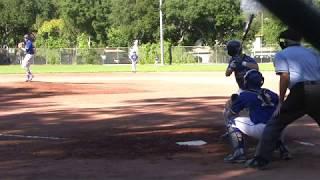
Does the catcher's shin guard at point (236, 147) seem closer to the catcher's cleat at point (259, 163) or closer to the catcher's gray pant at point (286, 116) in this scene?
the catcher's cleat at point (259, 163)

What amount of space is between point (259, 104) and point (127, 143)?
2.68m

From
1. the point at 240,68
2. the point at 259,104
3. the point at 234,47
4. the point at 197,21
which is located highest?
the point at 197,21

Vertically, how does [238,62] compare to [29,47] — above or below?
below

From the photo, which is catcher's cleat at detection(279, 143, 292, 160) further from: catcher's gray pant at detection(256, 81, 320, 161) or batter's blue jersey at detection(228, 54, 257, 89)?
batter's blue jersey at detection(228, 54, 257, 89)

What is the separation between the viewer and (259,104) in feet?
24.9

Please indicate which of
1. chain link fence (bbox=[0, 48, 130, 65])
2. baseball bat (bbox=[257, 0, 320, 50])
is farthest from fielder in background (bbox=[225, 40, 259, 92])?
chain link fence (bbox=[0, 48, 130, 65])

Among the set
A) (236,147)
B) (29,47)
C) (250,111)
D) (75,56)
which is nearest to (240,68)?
(250,111)

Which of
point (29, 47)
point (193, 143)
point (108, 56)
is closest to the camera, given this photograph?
point (193, 143)

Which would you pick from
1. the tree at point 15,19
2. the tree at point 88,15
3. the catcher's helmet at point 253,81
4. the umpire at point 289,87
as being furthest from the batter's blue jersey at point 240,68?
the tree at point 15,19

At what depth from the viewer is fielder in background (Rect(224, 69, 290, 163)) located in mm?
7594

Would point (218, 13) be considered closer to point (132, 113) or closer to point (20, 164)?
point (132, 113)

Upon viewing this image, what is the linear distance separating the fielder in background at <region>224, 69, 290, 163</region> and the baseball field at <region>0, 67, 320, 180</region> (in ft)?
1.09

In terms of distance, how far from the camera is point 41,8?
296 feet

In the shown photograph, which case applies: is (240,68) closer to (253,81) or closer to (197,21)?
(253,81)
